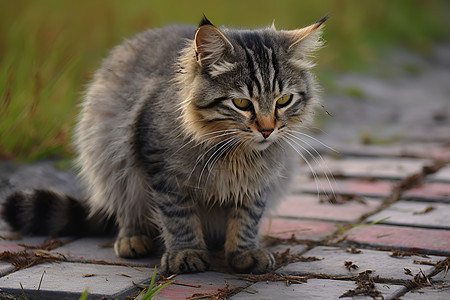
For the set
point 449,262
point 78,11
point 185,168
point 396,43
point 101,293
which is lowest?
point 101,293

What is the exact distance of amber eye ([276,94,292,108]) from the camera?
2.50m

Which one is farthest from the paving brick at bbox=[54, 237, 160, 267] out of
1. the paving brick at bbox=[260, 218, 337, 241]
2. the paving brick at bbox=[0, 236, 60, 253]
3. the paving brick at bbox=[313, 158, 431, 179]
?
the paving brick at bbox=[313, 158, 431, 179]

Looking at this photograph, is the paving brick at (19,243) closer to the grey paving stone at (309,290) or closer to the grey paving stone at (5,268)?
the grey paving stone at (5,268)

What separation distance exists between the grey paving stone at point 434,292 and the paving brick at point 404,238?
15.7 inches

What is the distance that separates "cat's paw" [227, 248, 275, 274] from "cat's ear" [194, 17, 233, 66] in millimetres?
755

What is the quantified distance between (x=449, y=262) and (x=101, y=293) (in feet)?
4.17

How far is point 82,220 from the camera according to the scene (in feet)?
9.85

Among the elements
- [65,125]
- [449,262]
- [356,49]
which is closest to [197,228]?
[449,262]

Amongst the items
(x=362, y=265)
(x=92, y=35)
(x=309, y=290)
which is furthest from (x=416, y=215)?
(x=92, y=35)

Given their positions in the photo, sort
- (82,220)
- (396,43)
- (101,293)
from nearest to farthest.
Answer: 1. (101,293)
2. (82,220)
3. (396,43)

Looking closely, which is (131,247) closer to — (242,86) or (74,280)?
(74,280)

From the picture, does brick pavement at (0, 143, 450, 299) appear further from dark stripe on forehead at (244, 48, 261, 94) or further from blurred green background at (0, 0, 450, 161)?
blurred green background at (0, 0, 450, 161)

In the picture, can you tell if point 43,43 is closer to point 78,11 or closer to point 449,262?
point 78,11

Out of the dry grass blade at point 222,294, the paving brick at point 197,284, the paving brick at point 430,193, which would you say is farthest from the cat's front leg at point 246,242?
the paving brick at point 430,193
